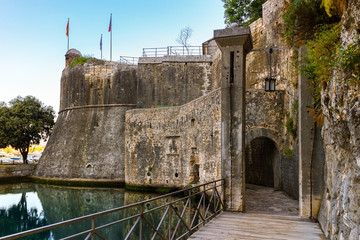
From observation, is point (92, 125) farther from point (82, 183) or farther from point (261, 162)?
point (261, 162)

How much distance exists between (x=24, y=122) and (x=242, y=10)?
20.2 meters

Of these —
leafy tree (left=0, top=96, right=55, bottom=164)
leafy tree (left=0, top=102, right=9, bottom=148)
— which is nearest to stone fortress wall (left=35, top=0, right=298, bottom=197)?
leafy tree (left=0, top=96, right=55, bottom=164)

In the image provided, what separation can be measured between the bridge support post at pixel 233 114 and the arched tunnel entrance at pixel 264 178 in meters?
1.74

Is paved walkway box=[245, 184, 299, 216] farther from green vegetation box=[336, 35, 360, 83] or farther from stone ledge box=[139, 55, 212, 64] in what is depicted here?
stone ledge box=[139, 55, 212, 64]

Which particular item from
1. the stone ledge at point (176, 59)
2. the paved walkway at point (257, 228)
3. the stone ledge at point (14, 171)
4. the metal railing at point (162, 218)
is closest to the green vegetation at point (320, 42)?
the paved walkway at point (257, 228)

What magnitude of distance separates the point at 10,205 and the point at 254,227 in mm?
13589

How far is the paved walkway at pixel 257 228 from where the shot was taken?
5222 mm

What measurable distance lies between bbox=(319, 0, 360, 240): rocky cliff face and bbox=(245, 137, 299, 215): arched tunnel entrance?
3.82m

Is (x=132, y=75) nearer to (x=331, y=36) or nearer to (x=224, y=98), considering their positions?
(x=224, y=98)

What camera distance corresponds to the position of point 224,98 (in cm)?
742

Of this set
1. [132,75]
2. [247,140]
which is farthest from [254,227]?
[132,75]

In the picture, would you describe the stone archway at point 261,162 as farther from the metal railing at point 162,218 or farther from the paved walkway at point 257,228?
the paved walkway at point 257,228

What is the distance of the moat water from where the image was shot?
11.0m

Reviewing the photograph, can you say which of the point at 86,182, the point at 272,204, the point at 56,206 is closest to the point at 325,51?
the point at 272,204
